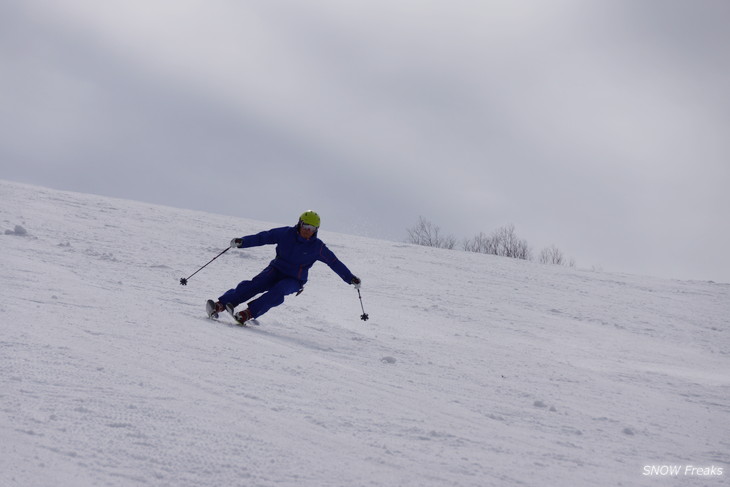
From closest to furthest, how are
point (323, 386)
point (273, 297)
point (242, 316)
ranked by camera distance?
1. point (323, 386)
2. point (242, 316)
3. point (273, 297)

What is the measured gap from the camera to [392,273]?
15820 millimetres

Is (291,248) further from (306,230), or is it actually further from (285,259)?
(306,230)

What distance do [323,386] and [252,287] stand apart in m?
3.53

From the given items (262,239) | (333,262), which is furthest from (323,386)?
(333,262)

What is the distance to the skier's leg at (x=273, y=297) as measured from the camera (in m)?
8.09

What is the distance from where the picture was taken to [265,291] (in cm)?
875

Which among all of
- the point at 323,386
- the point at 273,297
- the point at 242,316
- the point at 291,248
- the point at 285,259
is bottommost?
the point at 323,386

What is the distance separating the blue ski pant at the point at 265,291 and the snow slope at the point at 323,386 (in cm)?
30

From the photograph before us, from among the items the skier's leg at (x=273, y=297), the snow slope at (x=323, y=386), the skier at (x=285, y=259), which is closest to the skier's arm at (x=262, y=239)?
the skier at (x=285, y=259)

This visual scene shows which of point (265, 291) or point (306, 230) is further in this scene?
point (265, 291)

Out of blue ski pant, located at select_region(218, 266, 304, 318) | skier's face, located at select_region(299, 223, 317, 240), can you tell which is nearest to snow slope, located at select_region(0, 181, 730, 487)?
blue ski pant, located at select_region(218, 266, 304, 318)

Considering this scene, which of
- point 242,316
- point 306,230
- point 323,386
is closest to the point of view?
point 323,386

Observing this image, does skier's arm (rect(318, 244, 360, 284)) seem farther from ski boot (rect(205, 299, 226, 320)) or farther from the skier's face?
ski boot (rect(205, 299, 226, 320))

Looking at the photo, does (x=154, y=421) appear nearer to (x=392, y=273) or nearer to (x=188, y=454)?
(x=188, y=454)
